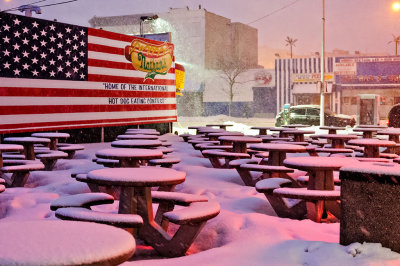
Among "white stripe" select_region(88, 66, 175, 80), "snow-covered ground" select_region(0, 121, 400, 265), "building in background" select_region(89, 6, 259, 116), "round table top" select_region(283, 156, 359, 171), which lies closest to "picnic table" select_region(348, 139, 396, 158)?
"snow-covered ground" select_region(0, 121, 400, 265)

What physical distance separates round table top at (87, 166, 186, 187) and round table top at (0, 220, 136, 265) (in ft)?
4.91

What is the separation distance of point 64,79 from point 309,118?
65.2 feet

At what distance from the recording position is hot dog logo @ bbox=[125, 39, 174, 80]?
653 inches

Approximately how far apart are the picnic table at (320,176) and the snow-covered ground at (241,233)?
0.35m

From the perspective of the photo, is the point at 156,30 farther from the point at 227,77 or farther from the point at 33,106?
the point at 33,106

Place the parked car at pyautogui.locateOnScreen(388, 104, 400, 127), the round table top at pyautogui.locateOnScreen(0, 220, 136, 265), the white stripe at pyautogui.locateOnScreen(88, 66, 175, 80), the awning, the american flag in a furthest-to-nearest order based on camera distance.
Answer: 1. the awning
2. the parked car at pyautogui.locateOnScreen(388, 104, 400, 127)
3. the white stripe at pyautogui.locateOnScreen(88, 66, 175, 80)
4. the american flag
5. the round table top at pyautogui.locateOnScreen(0, 220, 136, 265)

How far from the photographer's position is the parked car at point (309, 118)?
3039cm

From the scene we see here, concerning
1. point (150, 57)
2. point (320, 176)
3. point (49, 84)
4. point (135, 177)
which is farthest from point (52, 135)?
point (135, 177)

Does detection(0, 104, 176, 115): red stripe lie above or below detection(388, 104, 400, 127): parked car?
above

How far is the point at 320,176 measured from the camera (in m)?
6.27

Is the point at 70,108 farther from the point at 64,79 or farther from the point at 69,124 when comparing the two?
the point at 64,79

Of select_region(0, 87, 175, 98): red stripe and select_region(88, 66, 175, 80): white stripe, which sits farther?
select_region(88, 66, 175, 80): white stripe

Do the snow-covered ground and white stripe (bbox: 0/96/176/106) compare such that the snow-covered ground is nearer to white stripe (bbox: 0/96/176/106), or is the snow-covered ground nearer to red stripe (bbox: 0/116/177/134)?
red stripe (bbox: 0/116/177/134)

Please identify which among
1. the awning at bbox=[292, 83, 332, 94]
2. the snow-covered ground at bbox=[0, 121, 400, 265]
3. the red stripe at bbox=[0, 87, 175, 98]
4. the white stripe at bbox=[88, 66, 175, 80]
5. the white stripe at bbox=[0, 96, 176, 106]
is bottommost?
the snow-covered ground at bbox=[0, 121, 400, 265]
